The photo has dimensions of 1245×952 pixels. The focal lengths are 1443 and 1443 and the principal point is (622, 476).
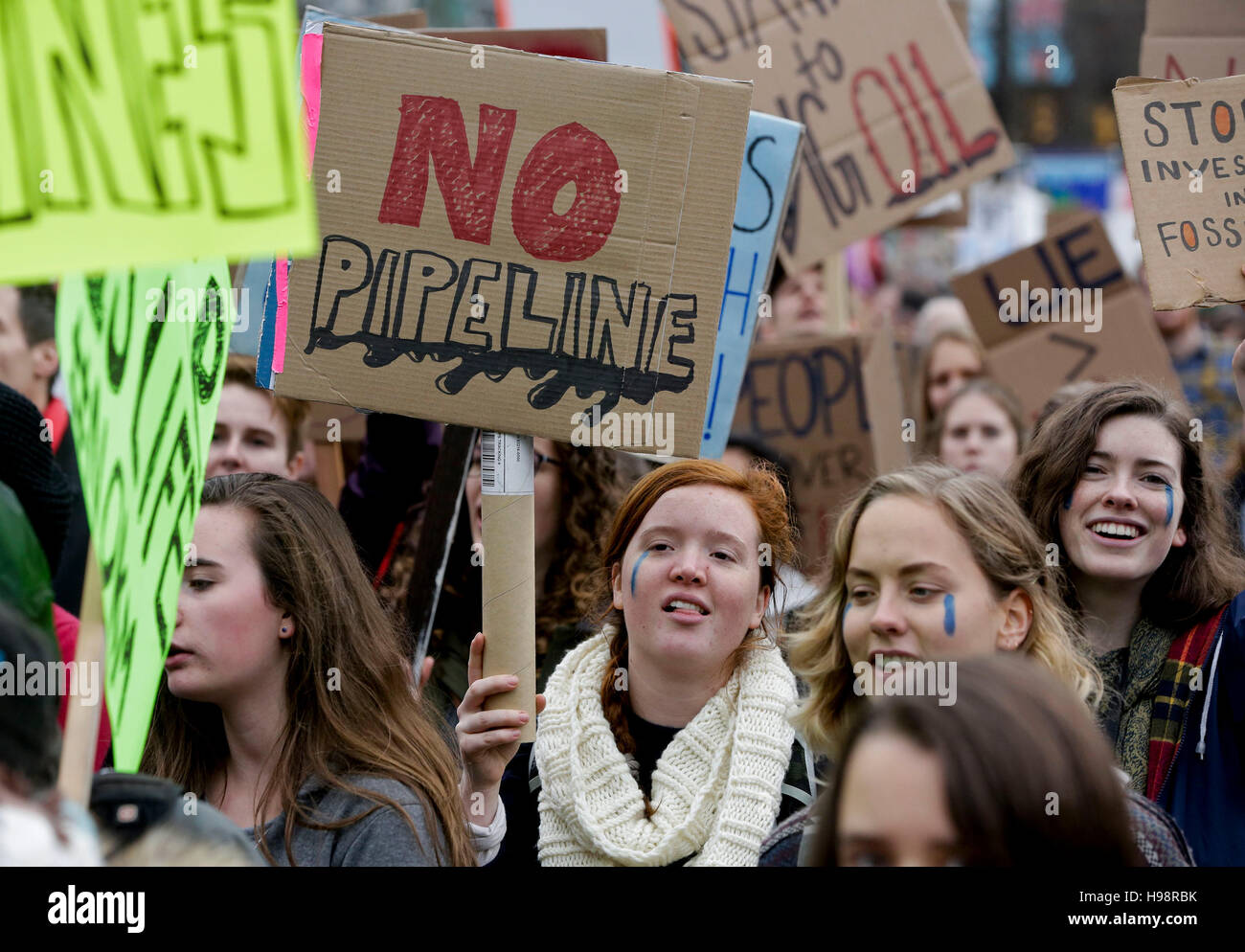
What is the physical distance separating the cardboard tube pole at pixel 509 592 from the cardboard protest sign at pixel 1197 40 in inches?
80.2

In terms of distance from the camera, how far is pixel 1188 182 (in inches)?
104

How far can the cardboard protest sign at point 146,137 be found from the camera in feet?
5.67

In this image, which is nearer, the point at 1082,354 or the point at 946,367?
the point at 1082,354

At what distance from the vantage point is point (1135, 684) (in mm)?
2609

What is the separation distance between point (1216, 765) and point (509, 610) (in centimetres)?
124

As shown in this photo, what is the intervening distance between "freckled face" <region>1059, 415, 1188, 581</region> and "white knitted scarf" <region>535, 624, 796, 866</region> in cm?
68

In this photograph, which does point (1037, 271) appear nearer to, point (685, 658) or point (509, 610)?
point (685, 658)

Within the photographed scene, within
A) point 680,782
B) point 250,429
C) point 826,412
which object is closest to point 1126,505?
point 680,782

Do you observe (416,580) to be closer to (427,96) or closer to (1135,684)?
(427,96)

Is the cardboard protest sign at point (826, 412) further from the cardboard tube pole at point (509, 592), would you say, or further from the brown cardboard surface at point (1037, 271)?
the cardboard tube pole at point (509, 592)

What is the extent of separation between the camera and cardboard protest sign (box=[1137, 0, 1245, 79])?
3.34 m

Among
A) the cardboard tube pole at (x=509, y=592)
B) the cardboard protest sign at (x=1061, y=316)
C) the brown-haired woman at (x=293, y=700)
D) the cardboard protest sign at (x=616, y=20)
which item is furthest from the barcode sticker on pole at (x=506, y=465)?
the cardboard protest sign at (x=616, y=20)
